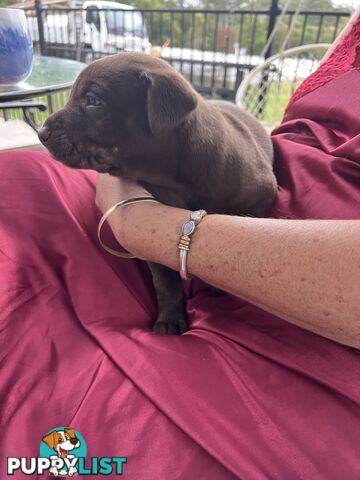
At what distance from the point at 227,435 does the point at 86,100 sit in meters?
0.66

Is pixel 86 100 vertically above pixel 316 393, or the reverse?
pixel 86 100

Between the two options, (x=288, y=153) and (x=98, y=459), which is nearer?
(x=98, y=459)

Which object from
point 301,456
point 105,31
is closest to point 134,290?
point 301,456

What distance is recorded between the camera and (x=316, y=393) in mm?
588

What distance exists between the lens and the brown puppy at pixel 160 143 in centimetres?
83

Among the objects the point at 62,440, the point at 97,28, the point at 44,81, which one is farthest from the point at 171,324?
the point at 97,28

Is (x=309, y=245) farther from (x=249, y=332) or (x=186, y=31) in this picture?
(x=186, y=31)

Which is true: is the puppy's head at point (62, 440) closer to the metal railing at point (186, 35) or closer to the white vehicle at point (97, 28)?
the metal railing at point (186, 35)

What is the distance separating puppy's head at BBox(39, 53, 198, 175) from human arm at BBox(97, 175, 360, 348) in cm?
20

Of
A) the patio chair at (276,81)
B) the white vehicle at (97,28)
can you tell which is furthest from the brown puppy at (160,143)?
the white vehicle at (97,28)

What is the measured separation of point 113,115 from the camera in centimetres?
84

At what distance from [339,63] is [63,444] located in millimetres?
1046

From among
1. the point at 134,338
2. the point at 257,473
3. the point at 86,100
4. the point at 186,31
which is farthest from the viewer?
the point at 186,31

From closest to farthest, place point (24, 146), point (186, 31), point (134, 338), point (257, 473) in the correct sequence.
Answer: point (257, 473) → point (134, 338) → point (24, 146) → point (186, 31)
